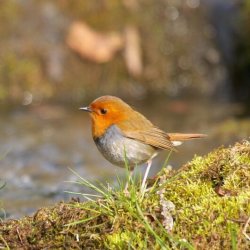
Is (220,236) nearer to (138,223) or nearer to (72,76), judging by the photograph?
(138,223)

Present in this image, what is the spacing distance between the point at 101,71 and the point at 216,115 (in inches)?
87.9

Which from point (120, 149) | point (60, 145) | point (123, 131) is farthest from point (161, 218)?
point (60, 145)

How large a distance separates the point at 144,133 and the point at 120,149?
1.15ft

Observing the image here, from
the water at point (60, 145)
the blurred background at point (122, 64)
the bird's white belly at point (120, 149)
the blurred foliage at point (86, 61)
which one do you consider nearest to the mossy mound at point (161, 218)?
the bird's white belly at point (120, 149)

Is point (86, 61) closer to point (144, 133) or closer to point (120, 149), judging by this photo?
point (144, 133)

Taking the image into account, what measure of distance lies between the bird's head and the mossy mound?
1.06 meters

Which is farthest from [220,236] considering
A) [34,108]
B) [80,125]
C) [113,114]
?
[34,108]

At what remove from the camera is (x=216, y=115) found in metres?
11.7

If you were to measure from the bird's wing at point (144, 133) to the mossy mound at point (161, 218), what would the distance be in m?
0.97

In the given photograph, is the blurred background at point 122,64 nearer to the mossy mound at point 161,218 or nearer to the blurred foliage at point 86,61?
Answer: the blurred foliage at point 86,61

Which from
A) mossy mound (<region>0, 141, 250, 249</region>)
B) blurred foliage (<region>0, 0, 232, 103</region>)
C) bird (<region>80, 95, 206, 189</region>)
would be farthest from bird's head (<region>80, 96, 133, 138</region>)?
blurred foliage (<region>0, 0, 232, 103</region>)

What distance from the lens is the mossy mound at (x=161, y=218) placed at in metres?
3.95

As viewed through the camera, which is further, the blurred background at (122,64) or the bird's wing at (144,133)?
the blurred background at (122,64)

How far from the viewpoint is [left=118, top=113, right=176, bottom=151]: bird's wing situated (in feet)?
18.0
